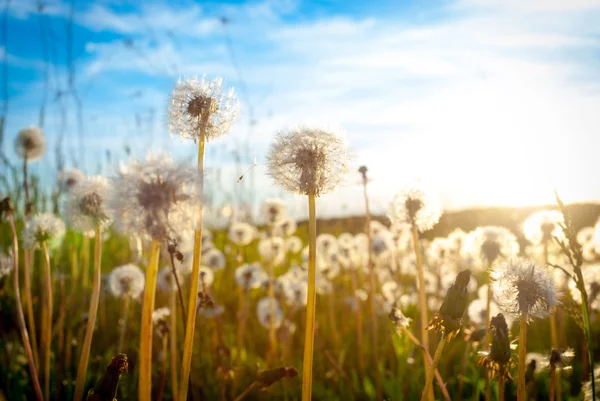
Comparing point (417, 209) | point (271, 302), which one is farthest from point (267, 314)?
point (417, 209)

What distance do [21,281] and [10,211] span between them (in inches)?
121

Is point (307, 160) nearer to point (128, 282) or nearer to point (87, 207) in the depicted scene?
point (87, 207)

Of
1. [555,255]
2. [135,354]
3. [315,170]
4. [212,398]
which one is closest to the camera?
[315,170]

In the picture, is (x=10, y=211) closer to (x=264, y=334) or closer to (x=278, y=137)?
(x=278, y=137)

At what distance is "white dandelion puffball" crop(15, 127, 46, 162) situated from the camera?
4168 mm

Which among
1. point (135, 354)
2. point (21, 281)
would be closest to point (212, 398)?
point (135, 354)

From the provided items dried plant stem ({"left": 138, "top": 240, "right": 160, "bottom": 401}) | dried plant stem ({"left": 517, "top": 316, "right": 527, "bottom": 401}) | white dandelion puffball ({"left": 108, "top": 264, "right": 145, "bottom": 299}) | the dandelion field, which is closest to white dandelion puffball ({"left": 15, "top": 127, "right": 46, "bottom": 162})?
the dandelion field

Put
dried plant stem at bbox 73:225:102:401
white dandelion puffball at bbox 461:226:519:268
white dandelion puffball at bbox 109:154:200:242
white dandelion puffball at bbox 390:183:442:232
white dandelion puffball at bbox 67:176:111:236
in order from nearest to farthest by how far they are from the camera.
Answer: white dandelion puffball at bbox 109:154:200:242
dried plant stem at bbox 73:225:102:401
white dandelion puffball at bbox 67:176:111:236
white dandelion puffball at bbox 390:183:442:232
white dandelion puffball at bbox 461:226:519:268

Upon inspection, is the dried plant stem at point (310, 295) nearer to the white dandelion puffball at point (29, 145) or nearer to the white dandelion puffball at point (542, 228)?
the white dandelion puffball at point (542, 228)

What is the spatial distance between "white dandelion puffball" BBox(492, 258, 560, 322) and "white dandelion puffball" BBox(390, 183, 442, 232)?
616mm

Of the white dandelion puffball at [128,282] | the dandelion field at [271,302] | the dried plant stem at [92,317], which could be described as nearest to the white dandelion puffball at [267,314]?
the dandelion field at [271,302]

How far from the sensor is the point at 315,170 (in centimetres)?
172

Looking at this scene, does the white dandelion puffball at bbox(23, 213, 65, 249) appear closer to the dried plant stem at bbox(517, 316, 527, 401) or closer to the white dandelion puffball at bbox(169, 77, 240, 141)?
the white dandelion puffball at bbox(169, 77, 240, 141)

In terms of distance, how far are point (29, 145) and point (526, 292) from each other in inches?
156
